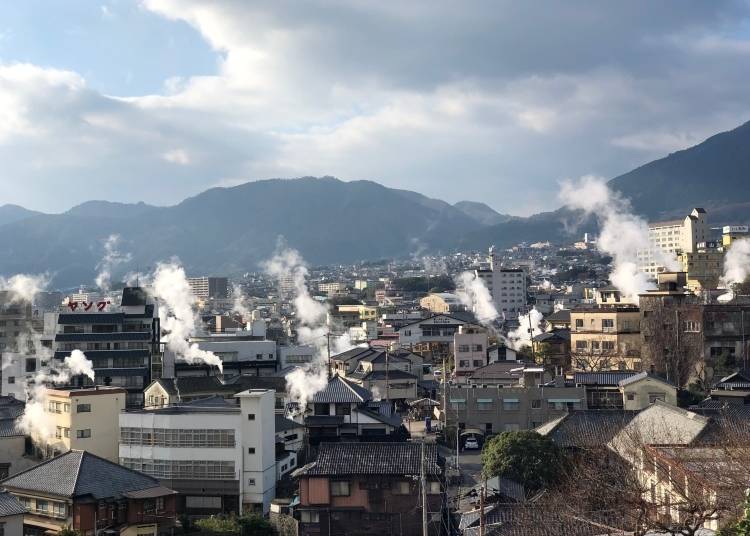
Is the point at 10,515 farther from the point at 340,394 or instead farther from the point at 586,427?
the point at 586,427

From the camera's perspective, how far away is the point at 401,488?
21438mm

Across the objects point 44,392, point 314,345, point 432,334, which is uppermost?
point 44,392

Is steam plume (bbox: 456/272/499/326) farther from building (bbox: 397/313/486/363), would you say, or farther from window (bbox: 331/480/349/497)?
window (bbox: 331/480/349/497)

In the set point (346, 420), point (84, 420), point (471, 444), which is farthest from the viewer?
point (471, 444)

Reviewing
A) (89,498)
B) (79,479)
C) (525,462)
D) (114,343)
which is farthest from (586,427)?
(114,343)

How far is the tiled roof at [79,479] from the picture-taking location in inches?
854

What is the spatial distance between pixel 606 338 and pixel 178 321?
24.4m

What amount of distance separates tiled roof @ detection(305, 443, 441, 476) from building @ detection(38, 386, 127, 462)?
929 centimetres

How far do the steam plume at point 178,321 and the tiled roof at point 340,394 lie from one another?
44.8ft

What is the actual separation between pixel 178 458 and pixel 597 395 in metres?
17.1

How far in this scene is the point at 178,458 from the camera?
85.0ft

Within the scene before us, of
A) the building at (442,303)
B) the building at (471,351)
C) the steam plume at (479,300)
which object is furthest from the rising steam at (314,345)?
the steam plume at (479,300)

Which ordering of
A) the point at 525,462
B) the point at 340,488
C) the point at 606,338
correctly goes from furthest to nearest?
the point at 606,338 → the point at 525,462 → the point at 340,488

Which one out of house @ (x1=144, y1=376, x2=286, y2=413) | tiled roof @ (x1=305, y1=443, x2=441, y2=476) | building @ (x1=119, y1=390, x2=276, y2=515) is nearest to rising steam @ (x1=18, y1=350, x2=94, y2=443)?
house @ (x1=144, y1=376, x2=286, y2=413)
